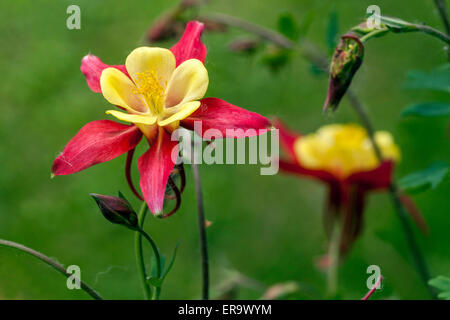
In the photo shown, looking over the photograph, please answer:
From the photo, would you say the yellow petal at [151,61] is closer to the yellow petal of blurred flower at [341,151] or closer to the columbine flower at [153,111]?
the columbine flower at [153,111]

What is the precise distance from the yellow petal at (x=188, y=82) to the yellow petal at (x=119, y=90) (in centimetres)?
3

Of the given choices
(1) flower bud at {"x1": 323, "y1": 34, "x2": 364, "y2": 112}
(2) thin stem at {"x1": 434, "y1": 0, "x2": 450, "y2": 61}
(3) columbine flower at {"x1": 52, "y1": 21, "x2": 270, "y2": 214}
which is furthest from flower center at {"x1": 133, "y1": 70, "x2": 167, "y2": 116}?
(2) thin stem at {"x1": 434, "y1": 0, "x2": 450, "y2": 61}

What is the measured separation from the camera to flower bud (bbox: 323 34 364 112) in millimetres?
396

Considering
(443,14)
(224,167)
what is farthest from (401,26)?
(224,167)

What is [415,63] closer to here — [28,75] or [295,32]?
[295,32]

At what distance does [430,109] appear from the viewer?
1.79ft

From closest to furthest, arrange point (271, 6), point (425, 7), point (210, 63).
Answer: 1. point (210, 63)
2. point (425, 7)
3. point (271, 6)

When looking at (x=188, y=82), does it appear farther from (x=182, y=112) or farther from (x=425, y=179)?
(x=425, y=179)

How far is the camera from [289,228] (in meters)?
1.12

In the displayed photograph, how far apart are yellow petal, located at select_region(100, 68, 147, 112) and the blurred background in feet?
0.80

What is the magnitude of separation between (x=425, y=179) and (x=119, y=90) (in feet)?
0.94

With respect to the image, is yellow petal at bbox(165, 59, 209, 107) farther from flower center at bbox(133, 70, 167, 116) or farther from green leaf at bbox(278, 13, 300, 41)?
green leaf at bbox(278, 13, 300, 41)

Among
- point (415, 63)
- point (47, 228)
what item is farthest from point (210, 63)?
point (415, 63)

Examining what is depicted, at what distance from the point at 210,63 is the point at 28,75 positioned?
101 cm
